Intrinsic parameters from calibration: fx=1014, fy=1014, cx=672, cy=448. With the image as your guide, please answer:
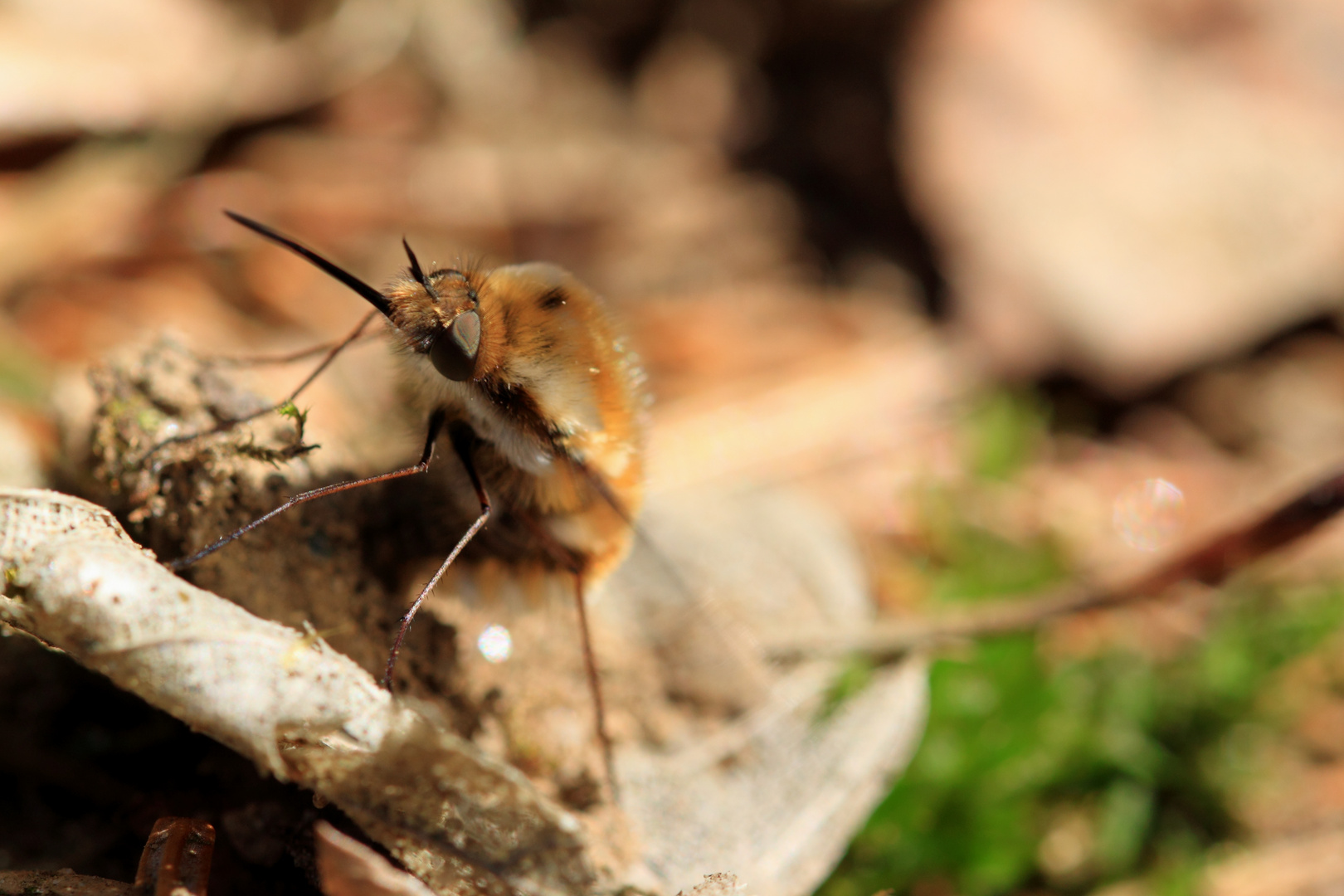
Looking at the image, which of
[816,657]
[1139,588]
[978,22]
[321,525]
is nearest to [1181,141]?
[978,22]

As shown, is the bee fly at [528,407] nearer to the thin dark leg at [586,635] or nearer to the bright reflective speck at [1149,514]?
the thin dark leg at [586,635]

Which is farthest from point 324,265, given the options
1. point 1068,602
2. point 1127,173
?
point 1127,173

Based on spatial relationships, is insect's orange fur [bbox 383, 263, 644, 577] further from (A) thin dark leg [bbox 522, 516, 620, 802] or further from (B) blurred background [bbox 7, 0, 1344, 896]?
(B) blurred background [bbox 7, 0, 1344, 896]

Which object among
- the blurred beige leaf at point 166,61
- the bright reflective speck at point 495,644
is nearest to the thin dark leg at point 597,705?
the bright reflective speck at point 495,644

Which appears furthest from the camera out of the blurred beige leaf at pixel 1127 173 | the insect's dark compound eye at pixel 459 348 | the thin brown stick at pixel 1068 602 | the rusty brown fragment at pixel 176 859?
the blurred beige leaf at pixel 1127 173

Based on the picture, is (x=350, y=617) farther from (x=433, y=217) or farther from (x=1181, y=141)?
(x=1181, y=141)

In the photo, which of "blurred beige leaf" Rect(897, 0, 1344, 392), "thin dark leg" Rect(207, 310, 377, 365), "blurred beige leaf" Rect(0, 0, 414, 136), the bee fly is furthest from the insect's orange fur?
"blurred beige leaf" Rect(897, 0, 1344, 392)
